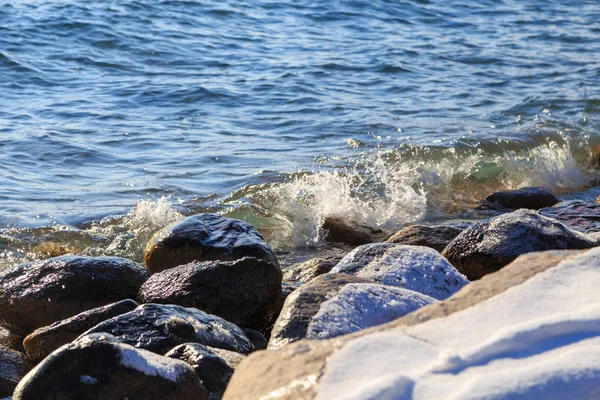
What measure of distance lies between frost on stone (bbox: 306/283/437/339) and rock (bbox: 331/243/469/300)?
64 centimetres

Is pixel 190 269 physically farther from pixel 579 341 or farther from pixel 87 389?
pixel 579 341

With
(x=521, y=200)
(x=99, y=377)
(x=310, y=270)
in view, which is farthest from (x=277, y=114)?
A: (x=99, y=377)

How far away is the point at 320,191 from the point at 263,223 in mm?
705

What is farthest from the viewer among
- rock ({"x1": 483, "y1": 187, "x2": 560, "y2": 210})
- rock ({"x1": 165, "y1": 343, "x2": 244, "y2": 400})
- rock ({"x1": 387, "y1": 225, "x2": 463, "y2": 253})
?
rock ({"x1": 483, "y1": 187, "x2": 560, "y2": 210})

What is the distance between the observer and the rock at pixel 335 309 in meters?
3.18

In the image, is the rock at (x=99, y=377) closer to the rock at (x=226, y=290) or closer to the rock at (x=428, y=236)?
the rock at (x=226, y=290)

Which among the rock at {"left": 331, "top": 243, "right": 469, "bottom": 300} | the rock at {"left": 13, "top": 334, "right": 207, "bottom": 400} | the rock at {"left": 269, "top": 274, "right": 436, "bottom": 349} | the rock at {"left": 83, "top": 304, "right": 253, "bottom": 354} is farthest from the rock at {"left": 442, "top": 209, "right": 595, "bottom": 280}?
the rock at {"left": 13, "top": 334, "right": 207, "bottom": 400}

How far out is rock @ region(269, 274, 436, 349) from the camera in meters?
3.18

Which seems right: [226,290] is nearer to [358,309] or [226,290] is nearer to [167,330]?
[167,330]

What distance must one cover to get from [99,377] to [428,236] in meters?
3.27

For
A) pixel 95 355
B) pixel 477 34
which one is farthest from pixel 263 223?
pixel 477 34

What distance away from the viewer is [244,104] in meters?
11.2

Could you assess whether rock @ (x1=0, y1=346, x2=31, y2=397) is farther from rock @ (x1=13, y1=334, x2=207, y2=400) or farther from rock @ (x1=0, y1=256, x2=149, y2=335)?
rock @ (x1=13, y1=334, x2=207, y2=400)

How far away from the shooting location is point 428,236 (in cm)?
595
